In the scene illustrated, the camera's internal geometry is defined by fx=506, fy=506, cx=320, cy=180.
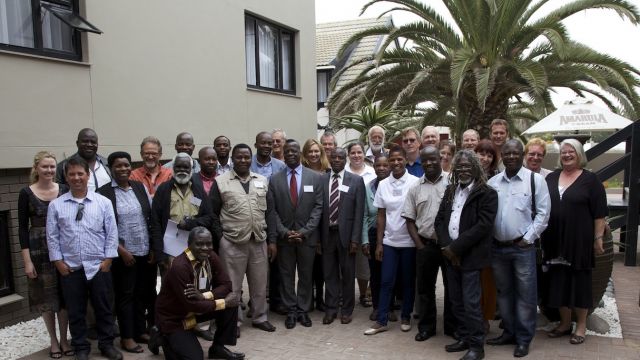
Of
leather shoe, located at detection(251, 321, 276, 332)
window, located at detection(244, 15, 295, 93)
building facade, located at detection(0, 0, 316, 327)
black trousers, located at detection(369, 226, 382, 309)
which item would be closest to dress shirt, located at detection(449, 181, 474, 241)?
black trousers, located at detection(369, 226, 382, 309)

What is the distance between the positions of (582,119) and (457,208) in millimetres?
4575

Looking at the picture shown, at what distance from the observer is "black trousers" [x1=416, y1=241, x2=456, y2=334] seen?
505 cm

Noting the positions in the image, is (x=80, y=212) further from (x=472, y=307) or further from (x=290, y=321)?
(x=472, y=307)

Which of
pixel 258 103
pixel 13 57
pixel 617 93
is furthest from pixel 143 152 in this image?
pixel 617 93

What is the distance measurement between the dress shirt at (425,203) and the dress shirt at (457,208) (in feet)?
0.90

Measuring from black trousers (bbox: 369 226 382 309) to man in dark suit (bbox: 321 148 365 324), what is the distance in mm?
236

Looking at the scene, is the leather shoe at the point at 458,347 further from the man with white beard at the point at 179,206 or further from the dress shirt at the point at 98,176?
the dress shirt at the point at 98,176

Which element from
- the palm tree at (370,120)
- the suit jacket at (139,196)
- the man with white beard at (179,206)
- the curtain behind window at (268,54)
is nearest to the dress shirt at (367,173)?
the man with white beard at (179,206)

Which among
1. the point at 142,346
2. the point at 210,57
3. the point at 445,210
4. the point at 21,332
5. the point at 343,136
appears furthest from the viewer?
the point at 343,136

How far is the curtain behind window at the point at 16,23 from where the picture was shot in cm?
576

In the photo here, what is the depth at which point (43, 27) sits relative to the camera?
244 inches

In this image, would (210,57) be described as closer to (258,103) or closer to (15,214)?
(258,103)

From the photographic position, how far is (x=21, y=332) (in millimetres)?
5617

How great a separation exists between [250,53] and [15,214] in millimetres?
5690
